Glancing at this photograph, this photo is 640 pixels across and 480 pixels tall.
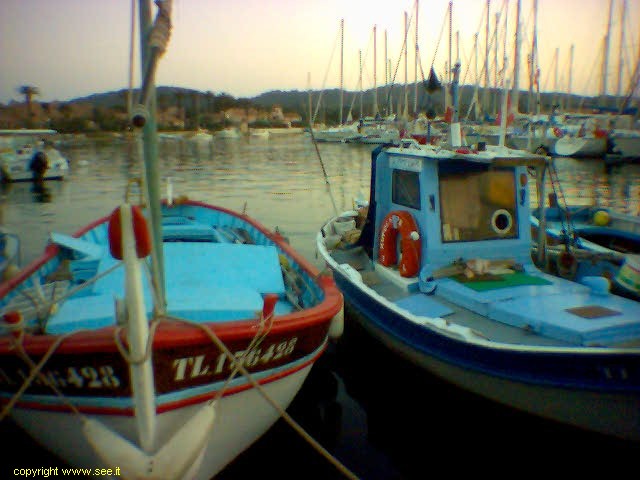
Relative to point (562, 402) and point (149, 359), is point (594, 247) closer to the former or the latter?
point (562, 402)

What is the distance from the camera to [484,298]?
19.2 ft

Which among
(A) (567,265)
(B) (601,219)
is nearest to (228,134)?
(B) (601,219)

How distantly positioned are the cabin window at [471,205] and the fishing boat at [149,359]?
2.29 m

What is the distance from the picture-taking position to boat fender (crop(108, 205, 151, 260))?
3.26 metres

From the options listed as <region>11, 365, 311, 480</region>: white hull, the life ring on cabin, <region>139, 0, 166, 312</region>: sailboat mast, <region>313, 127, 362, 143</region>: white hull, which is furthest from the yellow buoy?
<region>313, 127, 362, 143</region>: white hull

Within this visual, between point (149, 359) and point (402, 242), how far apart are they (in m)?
4.28

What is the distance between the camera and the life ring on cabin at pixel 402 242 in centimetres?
689

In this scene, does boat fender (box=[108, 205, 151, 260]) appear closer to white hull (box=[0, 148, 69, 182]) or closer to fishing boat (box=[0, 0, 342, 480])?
fishing boat (box=[0, 0, 342, 480])

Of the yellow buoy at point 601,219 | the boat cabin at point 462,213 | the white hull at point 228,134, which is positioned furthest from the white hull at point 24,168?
the white hull at point 228,134

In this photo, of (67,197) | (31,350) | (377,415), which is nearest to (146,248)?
(31,350)

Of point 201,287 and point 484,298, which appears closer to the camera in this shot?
point 201,287

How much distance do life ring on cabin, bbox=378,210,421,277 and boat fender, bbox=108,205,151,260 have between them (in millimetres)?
4122

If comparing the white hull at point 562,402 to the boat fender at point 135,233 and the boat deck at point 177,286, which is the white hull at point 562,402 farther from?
the boat fender at point 135,233

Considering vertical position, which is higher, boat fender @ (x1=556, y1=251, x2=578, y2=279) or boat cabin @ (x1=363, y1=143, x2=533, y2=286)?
boat cabin @ (x1=363, y1=143, x2=533, y2=286)
